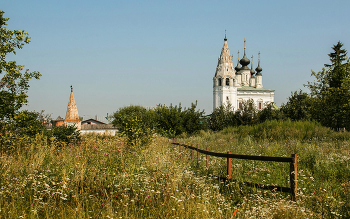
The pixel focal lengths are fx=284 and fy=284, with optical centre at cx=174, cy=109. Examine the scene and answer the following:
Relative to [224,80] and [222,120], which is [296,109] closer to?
[222,120]

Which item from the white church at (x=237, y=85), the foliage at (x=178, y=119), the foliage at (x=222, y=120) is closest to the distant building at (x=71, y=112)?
the foliage at (x=178, y=119)

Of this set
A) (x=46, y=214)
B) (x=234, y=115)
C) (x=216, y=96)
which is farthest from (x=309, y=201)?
(x=216, y=96)

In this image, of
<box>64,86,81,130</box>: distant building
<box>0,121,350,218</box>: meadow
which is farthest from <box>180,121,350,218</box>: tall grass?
<box>64,86,81,130</box>: distant building

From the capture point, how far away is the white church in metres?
77.9

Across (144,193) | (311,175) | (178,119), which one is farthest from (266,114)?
(144,193)

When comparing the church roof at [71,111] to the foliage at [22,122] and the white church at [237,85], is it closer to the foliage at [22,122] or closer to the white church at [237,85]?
the foliage at [22,122]

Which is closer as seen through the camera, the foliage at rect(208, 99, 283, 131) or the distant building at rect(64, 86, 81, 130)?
the distant building at rect(64, 86, 81, 130)

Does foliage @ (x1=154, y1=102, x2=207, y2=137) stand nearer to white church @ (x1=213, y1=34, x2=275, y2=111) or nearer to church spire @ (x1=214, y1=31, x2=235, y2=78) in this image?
white church @ (x1=213, y1=34, x2=275, y2=111)

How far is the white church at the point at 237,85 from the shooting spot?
255 ft

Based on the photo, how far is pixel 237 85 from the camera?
8981 cm

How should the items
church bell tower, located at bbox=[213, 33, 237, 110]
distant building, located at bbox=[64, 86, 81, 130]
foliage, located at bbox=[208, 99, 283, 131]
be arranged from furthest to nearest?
church bell tower, located at bbox=[213, 33, 237, 110]
foliage, located at bbox=[208, 99, 283, 131]
distant building, located at bbox=[64, 86, 81, 130]

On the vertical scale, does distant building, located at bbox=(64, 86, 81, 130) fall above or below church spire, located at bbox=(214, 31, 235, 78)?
below

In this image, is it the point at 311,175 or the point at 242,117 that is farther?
the point at 242,117

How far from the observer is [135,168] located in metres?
5.90
